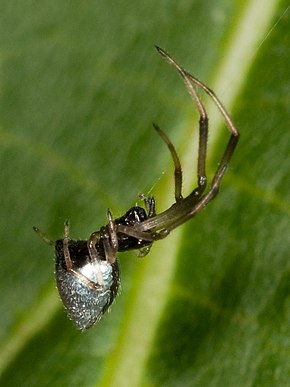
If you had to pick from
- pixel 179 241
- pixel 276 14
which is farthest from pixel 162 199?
pixel 276 14

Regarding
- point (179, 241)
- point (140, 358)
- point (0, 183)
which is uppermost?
point (0, 183)

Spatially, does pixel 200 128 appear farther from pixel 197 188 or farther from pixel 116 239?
pixel 116 239

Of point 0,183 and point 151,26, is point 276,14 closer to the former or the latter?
point 151,26

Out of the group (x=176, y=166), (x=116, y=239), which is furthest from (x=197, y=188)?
(x=116, y=239)
